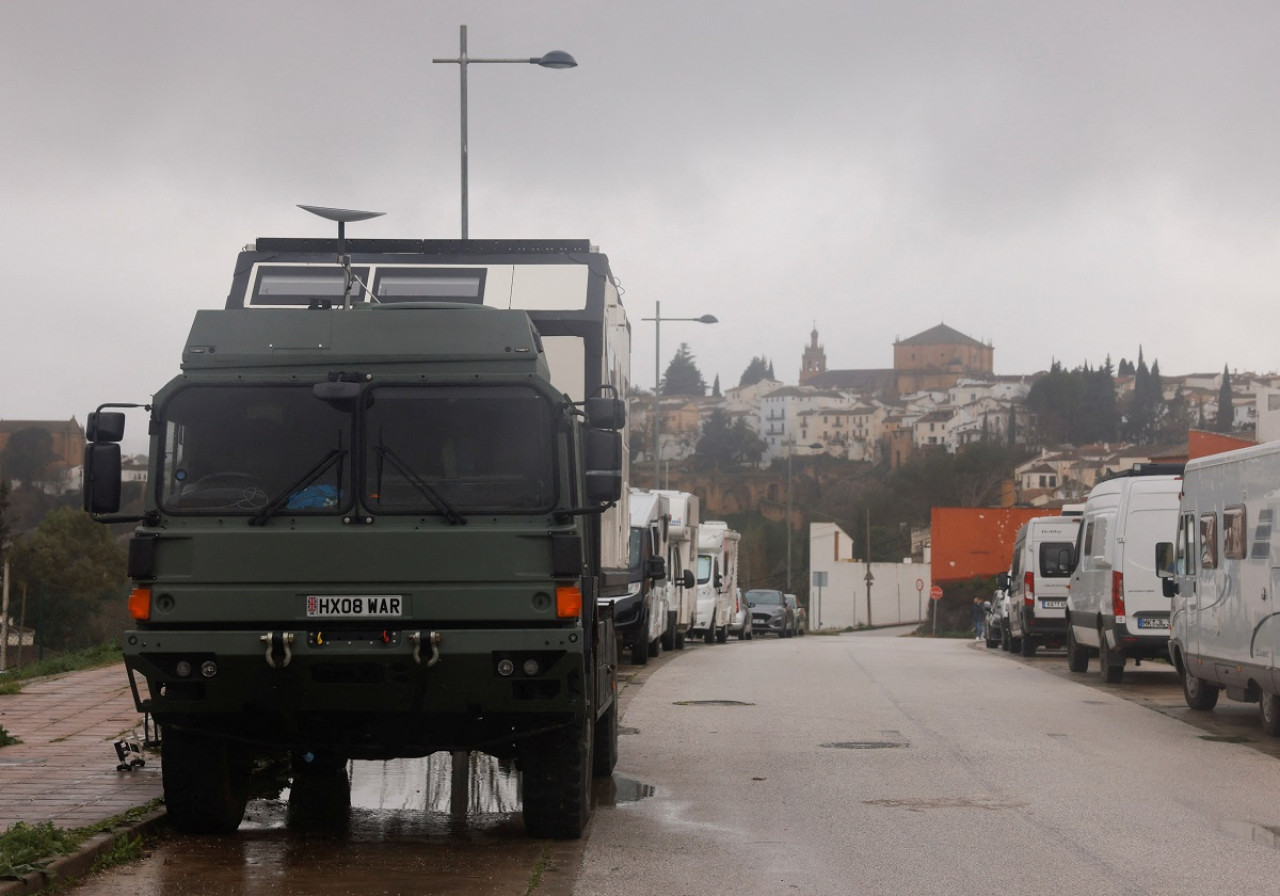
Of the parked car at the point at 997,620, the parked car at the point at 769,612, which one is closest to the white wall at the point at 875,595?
the parked car at the point at 769,612

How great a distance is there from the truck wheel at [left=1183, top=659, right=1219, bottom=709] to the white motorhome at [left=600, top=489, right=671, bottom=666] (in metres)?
6.99

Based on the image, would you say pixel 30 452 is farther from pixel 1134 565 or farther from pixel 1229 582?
pixel 1229 582

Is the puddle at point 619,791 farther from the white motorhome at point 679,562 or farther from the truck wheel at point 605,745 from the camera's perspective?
the white motorhome at point 679,562

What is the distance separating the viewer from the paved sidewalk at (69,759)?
9.30 metres

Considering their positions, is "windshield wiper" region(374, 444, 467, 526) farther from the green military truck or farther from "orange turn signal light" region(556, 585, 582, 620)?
"orange turn signal light" region(556, 585, 582, 620)

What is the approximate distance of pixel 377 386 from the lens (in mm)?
→ 8719

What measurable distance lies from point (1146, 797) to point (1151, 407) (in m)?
194

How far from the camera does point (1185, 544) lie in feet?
56.9

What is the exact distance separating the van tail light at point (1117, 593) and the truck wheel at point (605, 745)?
36.0 ft

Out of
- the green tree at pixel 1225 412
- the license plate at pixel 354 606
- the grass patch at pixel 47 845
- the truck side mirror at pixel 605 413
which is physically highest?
the green tree at pixel 1225 412

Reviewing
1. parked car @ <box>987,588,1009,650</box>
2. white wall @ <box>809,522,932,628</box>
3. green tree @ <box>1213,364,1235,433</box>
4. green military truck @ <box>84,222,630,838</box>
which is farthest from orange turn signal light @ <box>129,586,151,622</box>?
green tree @ <box>1213,364,1235,433</box>

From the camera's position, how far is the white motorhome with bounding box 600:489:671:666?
76.2ft

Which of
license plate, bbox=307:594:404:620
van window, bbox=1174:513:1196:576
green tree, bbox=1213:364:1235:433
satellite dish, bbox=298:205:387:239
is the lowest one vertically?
license plate, bbox=307:594:404:620

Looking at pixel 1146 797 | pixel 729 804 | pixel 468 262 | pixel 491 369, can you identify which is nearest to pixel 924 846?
pixel 729 804
